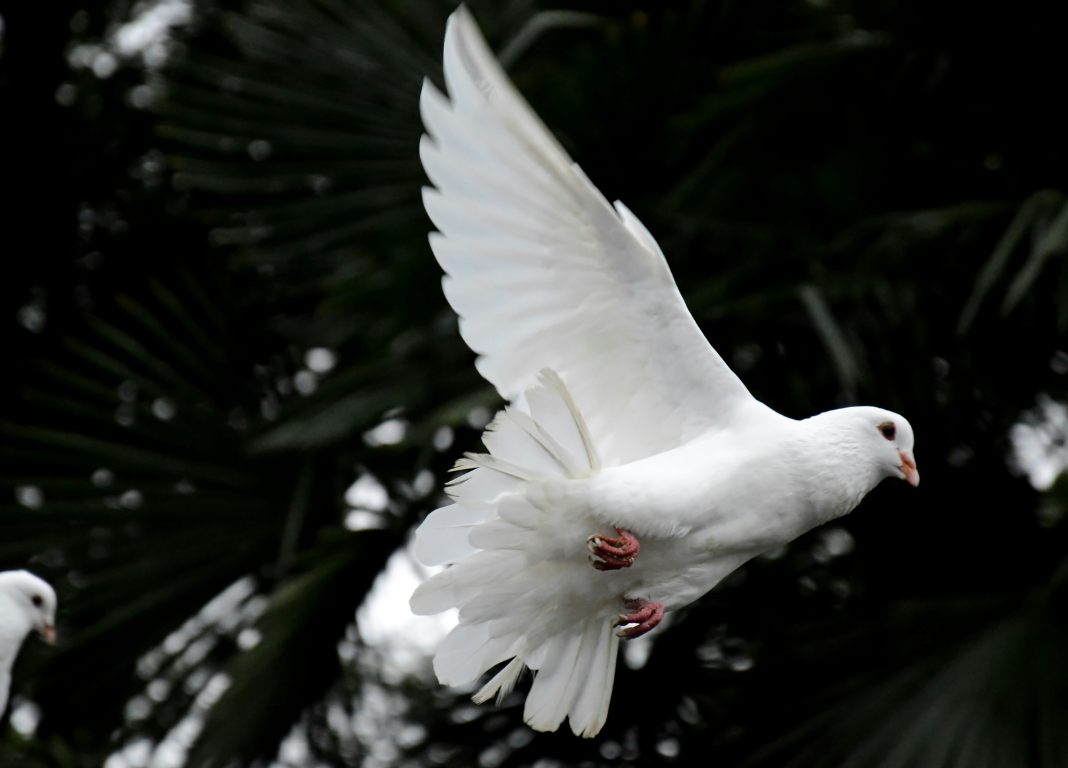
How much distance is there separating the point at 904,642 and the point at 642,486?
1.15 meters

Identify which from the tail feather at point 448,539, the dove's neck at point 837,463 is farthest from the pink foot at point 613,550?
the dove's neck at point 837,463

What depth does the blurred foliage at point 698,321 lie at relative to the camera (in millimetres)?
3768

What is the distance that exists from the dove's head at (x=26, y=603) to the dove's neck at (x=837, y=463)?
2.17m

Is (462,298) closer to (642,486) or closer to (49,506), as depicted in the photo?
(642,486)

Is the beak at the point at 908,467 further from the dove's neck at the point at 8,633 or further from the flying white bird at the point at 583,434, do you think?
the dove's neck at the point at 8,633

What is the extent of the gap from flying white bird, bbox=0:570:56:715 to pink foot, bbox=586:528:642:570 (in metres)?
1.78

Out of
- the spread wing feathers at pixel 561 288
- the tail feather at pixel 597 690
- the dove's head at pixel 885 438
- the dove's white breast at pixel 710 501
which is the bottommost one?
the tail feather at pixel 597 690

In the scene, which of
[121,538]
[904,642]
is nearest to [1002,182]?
[904,642]

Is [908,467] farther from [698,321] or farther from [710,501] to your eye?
[698,321]

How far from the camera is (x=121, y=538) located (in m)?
4.11

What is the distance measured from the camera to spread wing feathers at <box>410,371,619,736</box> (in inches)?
112

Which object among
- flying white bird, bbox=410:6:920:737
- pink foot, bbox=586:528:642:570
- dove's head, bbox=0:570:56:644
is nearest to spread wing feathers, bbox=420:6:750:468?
flying white bird, bbox=410:6:920:737

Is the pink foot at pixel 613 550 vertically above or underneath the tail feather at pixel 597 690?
above

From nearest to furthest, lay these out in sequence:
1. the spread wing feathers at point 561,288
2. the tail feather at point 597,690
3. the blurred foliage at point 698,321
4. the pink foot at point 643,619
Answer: the spread wing feathers at point 561,288 < the pink foot at point 643,619 < the tail feather at point 597,690 < the blurred foliage at point 698,321
